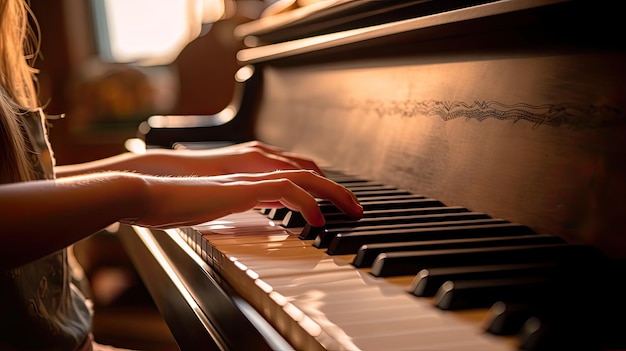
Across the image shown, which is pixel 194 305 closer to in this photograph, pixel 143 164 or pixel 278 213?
pixel 278 213

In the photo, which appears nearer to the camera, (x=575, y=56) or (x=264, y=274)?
(x=264, y=274)

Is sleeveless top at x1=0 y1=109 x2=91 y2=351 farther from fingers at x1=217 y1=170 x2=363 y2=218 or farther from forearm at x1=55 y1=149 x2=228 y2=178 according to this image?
fingers at x1=217 y1=170 x2=363 y2=218

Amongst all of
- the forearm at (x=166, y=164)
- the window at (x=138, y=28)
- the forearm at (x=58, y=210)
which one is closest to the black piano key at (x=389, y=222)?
the forearm at (x=58, y=210)

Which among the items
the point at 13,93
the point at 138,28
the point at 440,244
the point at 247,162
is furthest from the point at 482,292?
the point at 138,28

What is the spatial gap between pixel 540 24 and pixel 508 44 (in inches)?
3.7

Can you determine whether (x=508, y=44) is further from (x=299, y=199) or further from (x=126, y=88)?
(x=126, y=88)

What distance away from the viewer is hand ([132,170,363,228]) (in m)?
0.85

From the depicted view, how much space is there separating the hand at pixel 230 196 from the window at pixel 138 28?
3984mm

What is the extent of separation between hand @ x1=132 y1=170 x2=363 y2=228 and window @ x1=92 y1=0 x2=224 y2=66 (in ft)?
13.1

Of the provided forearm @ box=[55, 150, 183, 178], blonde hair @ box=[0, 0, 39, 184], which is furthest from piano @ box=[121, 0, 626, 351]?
blonde hair @ box=[0, 0, 39, 184]

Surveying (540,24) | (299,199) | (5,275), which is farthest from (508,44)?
(5,275)

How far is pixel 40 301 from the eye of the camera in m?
1.11

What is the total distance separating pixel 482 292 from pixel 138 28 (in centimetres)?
484

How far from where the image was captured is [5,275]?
40.9 inches
